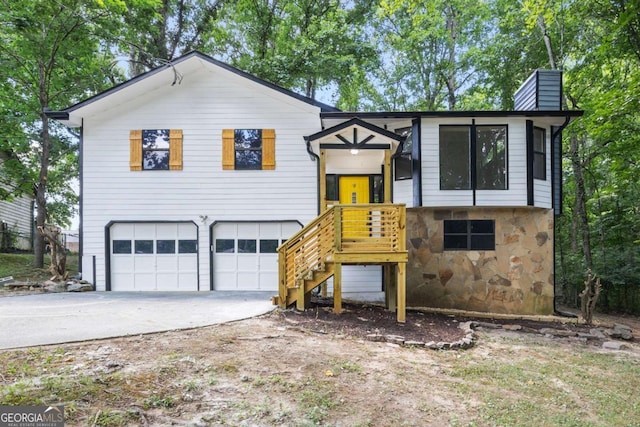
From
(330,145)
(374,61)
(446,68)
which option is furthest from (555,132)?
(446,68)

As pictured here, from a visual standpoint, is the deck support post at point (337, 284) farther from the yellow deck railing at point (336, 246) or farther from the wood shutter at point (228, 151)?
the wood shutter at point (228, 151)

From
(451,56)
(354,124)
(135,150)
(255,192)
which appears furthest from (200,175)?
(451,56)

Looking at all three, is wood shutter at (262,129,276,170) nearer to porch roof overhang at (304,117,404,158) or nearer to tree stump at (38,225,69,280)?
porch roof overhang at (304,117,404,158)

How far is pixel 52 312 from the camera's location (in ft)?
21.3

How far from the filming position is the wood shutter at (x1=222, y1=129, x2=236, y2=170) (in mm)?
9930

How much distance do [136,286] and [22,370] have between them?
21.8 feet

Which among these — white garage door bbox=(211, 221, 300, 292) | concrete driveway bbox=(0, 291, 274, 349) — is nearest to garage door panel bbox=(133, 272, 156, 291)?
concrete driveway bbox=(0, 291, 274, 349)

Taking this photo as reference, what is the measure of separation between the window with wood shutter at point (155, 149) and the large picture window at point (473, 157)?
7.56 m

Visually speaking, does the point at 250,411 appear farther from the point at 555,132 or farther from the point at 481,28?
the point at 481,28

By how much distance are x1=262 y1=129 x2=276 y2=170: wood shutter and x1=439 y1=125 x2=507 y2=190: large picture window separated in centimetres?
469

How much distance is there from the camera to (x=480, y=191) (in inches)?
343

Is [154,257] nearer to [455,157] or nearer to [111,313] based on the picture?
[111,313]

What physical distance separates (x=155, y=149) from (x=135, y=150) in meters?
0.55

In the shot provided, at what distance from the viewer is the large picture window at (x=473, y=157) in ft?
28.7
